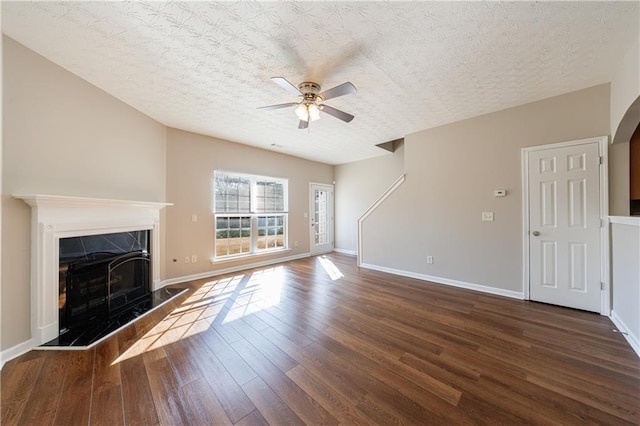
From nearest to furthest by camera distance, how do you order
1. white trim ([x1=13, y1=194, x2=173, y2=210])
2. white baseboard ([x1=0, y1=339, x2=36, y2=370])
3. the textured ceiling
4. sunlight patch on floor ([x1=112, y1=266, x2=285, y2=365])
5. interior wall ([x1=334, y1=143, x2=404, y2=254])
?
the textured ceiling < white baseboard ([x1=0, y1=339, x2=36, y2=370]) < white trim ([x1=13, y1=194, x2=173, y2=210]) < sunlight patch on floor ([x1=112, y1=266, x2=285, y2=365]) < interior wall ([x1=334, y1=143, x2=404, y2=254])

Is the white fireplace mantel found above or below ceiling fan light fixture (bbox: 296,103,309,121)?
below

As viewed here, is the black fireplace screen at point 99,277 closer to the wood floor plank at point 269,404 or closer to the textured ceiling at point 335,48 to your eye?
the textured ceiling at point 335,48

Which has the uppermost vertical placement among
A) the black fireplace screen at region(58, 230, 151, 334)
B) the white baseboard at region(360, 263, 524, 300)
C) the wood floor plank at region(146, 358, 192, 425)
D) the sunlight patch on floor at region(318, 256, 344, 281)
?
the black fireplace screen at region(58, 230, 151, 334)

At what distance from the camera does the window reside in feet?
14.9

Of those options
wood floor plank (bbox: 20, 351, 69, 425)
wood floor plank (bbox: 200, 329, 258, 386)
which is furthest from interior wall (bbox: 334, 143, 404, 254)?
wood floor plank (bbox: 20, 351, 69, 425)

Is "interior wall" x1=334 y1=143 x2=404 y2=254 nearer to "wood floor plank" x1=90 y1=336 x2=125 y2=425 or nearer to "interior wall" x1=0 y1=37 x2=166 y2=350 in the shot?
"interior wall" x1=0 y1=37 x2=166 y2=350

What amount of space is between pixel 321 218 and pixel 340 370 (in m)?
5.09

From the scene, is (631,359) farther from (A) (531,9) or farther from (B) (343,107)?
(B) (343,107)

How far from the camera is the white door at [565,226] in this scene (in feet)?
8.81

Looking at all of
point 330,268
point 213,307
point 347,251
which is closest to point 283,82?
point 213,307

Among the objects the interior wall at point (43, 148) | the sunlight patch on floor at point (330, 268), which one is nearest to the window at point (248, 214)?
the sunlight patch on floor at point (330, 268)

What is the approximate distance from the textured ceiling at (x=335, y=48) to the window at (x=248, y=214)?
1796 millimetres

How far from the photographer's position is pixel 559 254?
2.90 meters

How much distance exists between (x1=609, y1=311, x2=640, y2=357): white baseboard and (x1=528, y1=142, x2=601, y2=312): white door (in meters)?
0.20
